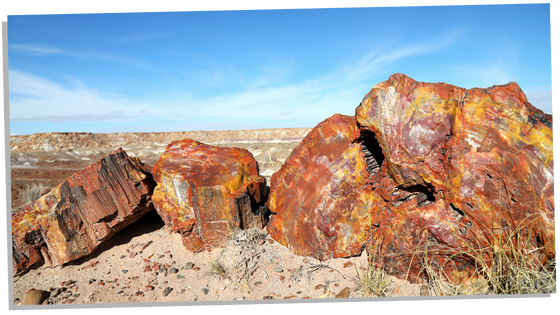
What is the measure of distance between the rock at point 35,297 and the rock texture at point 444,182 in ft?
7.93

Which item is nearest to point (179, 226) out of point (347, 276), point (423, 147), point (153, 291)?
point (153, 291)

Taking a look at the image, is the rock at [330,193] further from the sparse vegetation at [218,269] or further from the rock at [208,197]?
the sparse vegetation at [218,269]

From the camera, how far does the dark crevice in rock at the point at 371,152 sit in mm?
2930

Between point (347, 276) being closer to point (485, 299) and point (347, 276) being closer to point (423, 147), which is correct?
point (485, 299)

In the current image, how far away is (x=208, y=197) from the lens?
3.22 meters

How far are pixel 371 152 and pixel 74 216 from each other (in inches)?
118

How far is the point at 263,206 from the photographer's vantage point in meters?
3.57

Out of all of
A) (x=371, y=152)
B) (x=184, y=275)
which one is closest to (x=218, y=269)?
(x=184, y=275)

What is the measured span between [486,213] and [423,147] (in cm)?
61

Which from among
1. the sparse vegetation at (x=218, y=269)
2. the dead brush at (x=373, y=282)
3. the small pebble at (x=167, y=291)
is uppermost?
the dead brush at (x=373, y=282)

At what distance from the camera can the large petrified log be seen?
334 centimetres

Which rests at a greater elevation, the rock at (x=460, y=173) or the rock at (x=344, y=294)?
the rock at (x=460, y=173)

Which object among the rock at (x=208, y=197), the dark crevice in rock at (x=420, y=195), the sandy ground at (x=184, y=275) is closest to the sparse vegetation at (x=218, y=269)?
the sandy ground at (x=184, y=275)

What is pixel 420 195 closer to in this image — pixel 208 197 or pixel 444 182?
pixel 444 182
